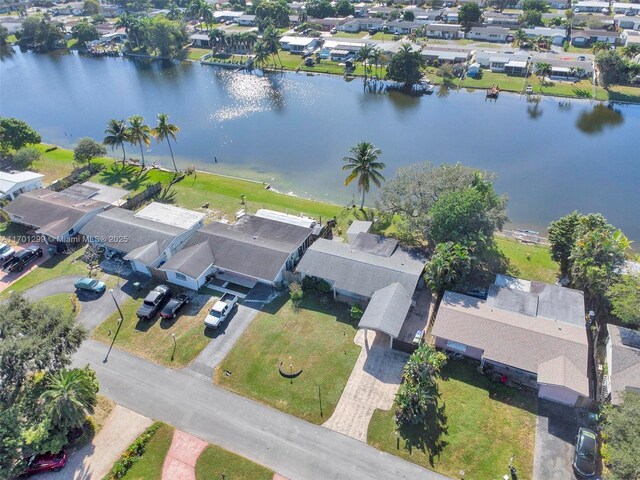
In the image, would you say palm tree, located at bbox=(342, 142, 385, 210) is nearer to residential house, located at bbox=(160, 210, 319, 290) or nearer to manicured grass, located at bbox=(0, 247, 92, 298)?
residential house, located at bbox=(160, 210, 319, 290)

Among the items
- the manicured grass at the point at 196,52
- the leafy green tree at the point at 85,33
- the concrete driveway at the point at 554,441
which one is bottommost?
the concrete driveway at the point at 554,441

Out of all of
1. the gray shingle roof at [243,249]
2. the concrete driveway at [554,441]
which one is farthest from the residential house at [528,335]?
the gray shingle roof at [243,249]

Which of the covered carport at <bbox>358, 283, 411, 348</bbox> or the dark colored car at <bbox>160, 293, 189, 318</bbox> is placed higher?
the covered carport at <bbox>358, 283, 411, 348</bbox>

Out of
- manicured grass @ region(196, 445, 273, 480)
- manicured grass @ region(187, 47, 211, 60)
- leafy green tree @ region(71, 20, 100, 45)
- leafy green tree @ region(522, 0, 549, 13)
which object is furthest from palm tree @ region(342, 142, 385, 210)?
leafy green tree @ region(71, 20, 100, 45)

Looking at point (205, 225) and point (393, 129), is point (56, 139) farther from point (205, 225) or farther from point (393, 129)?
point (393, 129)

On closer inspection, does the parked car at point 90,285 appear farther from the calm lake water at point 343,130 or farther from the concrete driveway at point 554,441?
the concrete driveway at point 554,441

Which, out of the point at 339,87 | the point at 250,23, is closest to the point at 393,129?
the point at 339,87
